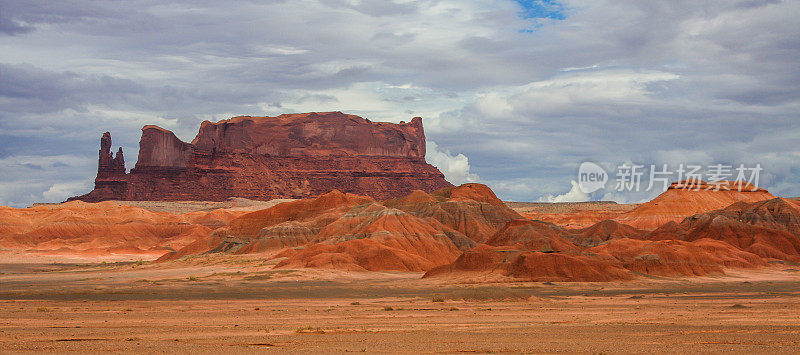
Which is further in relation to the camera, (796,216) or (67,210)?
(67,210)

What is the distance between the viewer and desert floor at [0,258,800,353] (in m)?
24.5

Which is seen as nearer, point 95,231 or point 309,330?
point 309,330

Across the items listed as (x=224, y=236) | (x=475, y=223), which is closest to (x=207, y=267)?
(x=224, y=236)

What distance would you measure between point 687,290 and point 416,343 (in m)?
49.6

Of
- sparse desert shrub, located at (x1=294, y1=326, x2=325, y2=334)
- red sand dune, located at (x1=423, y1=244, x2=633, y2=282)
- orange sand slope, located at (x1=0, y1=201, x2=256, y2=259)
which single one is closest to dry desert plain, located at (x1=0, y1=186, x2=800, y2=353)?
red sand dune, located at (x1=423, y1=244, x2=633, y2=282)

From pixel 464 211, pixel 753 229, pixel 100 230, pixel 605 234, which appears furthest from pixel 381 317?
pixel 100 230

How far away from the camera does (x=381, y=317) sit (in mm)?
38344

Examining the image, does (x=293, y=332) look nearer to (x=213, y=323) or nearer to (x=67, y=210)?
(x=213, y=323)

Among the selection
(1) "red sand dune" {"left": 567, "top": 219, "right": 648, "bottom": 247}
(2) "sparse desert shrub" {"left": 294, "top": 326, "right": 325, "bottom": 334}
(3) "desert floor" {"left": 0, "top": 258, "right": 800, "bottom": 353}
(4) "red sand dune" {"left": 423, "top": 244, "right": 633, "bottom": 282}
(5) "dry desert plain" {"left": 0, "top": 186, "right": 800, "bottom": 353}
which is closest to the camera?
(3) "desert floor" {"left": 0, "top": 258, "right": 800, "bottom": 353}

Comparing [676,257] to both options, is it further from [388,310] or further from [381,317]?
[381,317]

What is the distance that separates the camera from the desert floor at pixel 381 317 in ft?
80.4

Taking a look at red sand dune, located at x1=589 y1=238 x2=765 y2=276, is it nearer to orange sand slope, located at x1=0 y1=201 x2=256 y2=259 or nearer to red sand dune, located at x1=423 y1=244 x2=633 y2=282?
red sand dune, located at x1=423 y1=244 x2=633 y2=282

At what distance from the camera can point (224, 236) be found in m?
139

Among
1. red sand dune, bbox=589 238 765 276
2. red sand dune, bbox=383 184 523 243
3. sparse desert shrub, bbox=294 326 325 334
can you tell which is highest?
red sand dune, bbox=383 184 523 243
